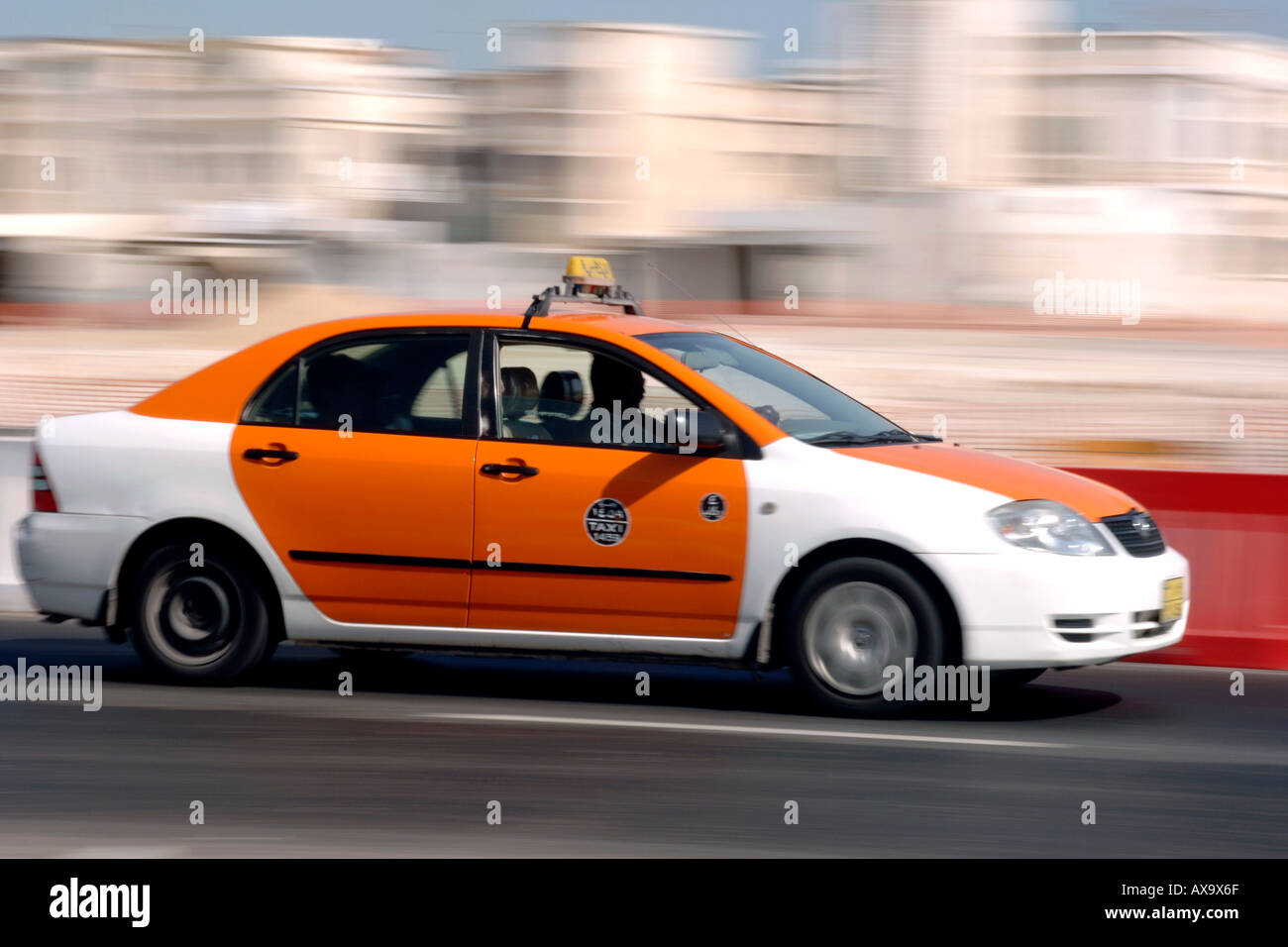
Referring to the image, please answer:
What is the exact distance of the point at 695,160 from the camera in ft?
224

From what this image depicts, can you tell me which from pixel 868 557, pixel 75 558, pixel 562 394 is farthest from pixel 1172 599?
pixel 75 558

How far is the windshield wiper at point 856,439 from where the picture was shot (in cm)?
734

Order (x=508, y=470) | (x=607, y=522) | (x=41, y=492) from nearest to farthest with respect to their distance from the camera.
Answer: (x=607, y=522) < (x=508, y=470) < (x=41, y=492)

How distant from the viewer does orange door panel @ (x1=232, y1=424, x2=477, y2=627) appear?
7445mm

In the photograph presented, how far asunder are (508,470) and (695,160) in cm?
6216

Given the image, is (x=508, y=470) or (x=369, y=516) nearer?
(x=508, y=470)

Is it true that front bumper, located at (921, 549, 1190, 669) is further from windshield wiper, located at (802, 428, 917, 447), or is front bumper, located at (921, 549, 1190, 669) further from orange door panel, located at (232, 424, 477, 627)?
orange door panel, located at (232, 424, 477, 627)

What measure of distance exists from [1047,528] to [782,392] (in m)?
1.33

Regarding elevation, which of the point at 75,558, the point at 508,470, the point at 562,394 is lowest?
the point at 75,558

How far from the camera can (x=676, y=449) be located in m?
7.23

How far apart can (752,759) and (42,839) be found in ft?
7.98

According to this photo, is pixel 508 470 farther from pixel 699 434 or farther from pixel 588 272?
pixel 588 272

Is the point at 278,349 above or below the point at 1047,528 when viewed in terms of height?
above

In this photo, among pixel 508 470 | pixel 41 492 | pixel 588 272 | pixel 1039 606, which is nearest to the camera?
pixel 1039 606
